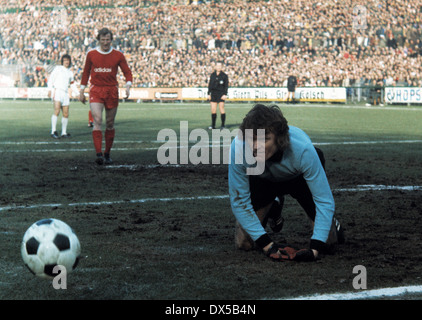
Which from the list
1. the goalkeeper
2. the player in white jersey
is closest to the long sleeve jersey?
the player in white jersey

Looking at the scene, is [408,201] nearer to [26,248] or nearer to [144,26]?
[26,248]

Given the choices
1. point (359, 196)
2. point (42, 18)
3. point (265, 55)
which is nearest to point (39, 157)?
point (359, 196)

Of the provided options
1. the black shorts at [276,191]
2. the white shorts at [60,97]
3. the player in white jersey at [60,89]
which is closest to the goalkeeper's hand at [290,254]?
the black shorts at [276,191]

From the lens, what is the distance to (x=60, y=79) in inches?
669

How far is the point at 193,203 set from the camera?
287 inches

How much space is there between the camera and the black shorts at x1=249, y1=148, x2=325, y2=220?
199 inches

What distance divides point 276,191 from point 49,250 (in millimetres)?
1906

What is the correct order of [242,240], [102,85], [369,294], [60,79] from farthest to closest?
1. [60,79]
2. [102,85]
3. [242,240]
4. [369,294]

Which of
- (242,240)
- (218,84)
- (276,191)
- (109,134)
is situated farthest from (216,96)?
(242,240)

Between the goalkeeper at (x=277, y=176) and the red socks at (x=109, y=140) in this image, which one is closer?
the goalkeeper at (x=277, y=176)

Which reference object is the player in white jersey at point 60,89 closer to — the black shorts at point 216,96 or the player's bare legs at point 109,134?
the black shorts at point 216,96

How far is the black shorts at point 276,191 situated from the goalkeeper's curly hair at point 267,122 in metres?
0.78

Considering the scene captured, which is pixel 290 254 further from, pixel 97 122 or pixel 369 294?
pixel 97 122

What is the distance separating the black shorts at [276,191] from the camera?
505cm
